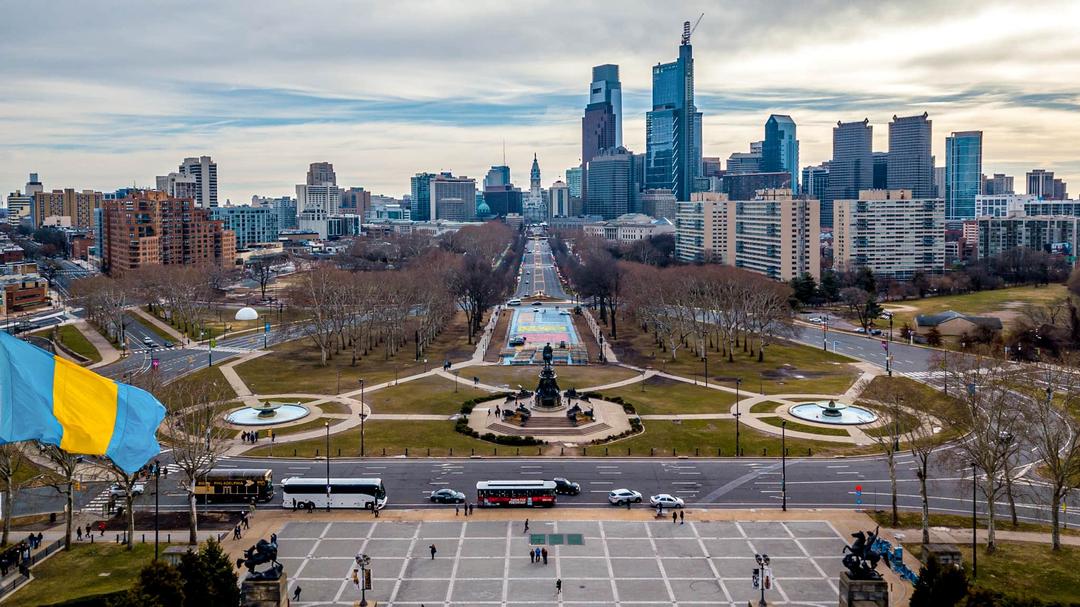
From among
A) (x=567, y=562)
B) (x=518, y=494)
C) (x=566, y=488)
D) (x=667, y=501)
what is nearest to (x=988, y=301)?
(x=667, y=501)

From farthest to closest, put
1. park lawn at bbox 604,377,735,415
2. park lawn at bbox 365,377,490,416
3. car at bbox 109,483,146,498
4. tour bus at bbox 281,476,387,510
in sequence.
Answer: park lawn at bbox 365,377,490,416 < park lawn at bbox 604,377,735,415 < car at bbox 109,483,146,498 < tour bus at bbox 281,476,387,510

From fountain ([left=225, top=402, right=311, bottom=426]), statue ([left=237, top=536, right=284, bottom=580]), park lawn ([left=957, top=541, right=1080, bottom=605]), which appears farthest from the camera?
fountain ([left=225, top=402, right=311, bottom=426])

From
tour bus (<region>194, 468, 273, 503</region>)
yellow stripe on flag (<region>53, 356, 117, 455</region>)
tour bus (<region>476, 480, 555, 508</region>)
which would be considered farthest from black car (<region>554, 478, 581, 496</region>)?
yellow stripe on flag (<region>53, 356, 117, 455</region>)

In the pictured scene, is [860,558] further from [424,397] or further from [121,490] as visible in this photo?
[424,397]

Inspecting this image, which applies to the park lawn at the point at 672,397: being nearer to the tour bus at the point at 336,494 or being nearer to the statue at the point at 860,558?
the tour bus at the point at 336,494

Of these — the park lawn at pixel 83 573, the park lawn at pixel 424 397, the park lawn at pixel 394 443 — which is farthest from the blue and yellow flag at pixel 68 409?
the park lawn at pixel 424 397

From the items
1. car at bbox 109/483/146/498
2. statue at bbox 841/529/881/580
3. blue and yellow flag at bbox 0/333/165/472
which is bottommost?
car at bbox 109/483/146/498

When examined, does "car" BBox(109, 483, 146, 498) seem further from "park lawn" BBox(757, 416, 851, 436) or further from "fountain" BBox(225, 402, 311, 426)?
"park lawn" BBox(757, 416, 851, 436)
